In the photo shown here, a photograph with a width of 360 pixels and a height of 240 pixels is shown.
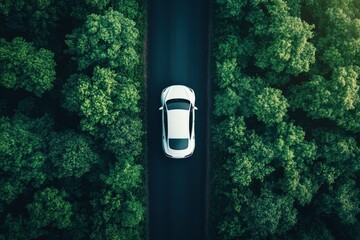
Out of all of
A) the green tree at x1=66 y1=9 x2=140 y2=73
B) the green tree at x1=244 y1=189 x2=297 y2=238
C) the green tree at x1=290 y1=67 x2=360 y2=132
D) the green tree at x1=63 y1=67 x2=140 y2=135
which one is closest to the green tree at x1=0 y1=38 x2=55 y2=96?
the green tree at x1=63 y1=67 x2=140 y2=135

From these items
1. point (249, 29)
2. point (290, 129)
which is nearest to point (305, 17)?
point (249, 29)

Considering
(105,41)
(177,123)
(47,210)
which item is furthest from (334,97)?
(47,210)

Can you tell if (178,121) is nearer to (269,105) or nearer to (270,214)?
(269,105)

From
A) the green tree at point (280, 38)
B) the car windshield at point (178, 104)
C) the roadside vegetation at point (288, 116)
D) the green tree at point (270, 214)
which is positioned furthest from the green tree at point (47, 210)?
the green tree at point (280, 38)

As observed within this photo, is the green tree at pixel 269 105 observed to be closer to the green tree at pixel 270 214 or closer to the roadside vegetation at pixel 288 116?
the roadside vegetation at pixel 288 116

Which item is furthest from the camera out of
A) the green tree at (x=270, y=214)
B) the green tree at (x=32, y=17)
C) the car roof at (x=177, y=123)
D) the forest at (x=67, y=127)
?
the car roof at (x=177, y=123)

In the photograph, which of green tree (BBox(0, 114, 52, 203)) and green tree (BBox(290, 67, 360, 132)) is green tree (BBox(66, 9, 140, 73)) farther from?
green tree (BBox(290, 67, 360, 132))

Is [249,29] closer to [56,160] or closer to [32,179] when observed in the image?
[56,160]
